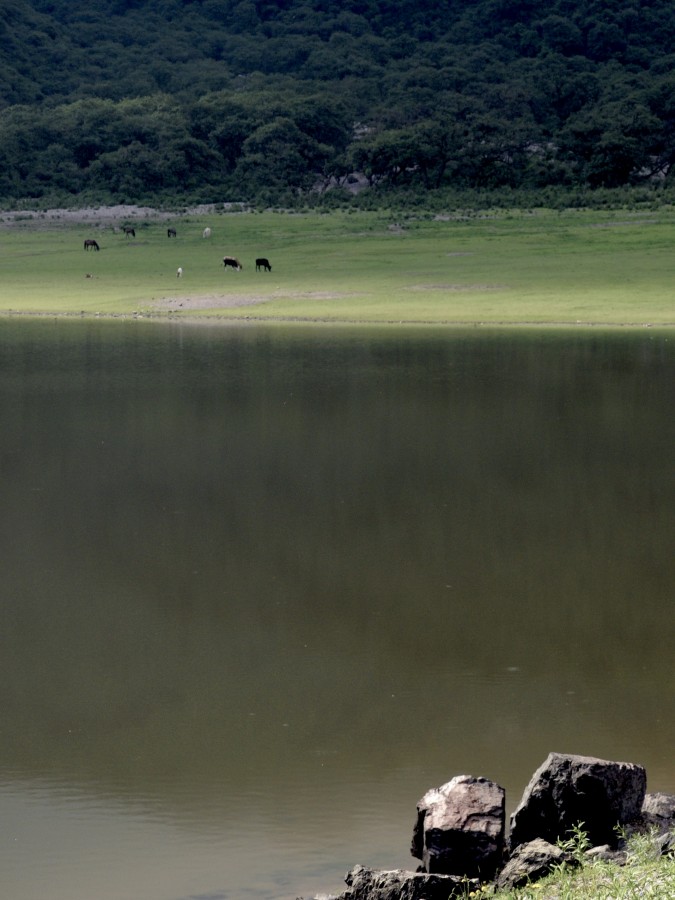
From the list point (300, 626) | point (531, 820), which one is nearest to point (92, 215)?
point (300, 626)

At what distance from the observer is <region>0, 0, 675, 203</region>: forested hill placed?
9638 cm

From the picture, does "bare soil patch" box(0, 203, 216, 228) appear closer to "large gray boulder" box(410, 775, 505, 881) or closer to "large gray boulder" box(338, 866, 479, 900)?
"large gray boulder" box(410, 775, 505, 881)

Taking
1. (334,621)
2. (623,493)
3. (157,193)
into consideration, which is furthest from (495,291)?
(157,193)

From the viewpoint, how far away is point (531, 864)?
21.1ft

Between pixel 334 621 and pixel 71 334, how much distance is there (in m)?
29.1

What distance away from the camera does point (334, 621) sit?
11469 mm

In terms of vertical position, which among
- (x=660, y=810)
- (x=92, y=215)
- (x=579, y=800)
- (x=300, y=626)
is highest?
(x=579, y=800)

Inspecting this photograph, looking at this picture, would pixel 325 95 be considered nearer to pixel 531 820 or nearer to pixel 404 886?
pixel 531 820

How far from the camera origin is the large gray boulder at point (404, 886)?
248 inches

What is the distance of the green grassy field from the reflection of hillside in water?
21.1m

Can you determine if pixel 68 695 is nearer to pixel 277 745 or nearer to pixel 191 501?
pixel 277 745

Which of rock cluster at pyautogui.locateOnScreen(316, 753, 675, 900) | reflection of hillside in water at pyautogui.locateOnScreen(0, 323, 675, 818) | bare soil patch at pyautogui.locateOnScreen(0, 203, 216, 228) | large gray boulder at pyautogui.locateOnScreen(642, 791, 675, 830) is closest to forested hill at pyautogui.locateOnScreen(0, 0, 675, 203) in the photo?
bare soil patch at pyautogui.locateOnScreen(0, 203, 216, 228)

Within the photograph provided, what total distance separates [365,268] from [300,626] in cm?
4544

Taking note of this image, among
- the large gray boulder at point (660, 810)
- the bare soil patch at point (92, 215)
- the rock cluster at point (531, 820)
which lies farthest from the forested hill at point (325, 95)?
the rock cluster at point (531, 820)
